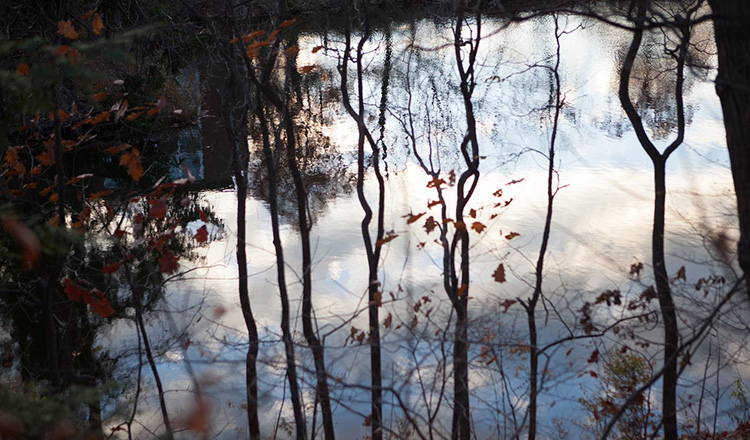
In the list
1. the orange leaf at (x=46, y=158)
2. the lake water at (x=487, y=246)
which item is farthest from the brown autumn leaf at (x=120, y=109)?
the lake water at (x=487, y=246)

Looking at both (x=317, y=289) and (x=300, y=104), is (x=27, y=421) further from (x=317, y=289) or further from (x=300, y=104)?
(x=300, y=104)

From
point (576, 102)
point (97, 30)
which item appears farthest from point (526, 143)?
point (97, 30)

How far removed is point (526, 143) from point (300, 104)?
6878 mm

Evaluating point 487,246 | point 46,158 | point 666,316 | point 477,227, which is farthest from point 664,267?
point 46,158

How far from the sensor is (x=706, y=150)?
14484 millimetres

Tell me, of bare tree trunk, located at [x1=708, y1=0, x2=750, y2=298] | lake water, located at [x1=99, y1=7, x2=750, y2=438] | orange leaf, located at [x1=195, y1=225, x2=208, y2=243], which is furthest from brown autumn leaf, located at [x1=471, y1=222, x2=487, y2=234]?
bare tree trunk, located at [x1=708, y1=0, x2=750, y2=298]

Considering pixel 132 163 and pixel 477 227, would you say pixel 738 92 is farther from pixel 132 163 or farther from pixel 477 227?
pixel 477 227

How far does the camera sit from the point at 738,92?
374cm

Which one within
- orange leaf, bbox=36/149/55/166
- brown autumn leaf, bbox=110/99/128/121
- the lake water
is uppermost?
brown autumn leaf, bbox=110/99/128/121

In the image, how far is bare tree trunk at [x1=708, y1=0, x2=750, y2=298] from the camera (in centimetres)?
368

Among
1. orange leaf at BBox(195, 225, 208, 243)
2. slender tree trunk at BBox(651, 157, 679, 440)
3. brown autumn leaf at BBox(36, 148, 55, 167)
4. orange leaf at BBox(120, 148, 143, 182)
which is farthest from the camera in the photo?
orange leaf at BBox(195, 225, 208, 243)

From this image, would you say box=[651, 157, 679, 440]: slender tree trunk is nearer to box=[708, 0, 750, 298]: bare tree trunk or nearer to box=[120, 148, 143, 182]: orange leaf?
box=[708, 0, 750, 298]: bare tree trunk

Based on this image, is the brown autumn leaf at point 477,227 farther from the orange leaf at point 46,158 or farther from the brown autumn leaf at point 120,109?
the orange leaf at point 46,158

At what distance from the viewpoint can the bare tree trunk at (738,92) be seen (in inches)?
145
